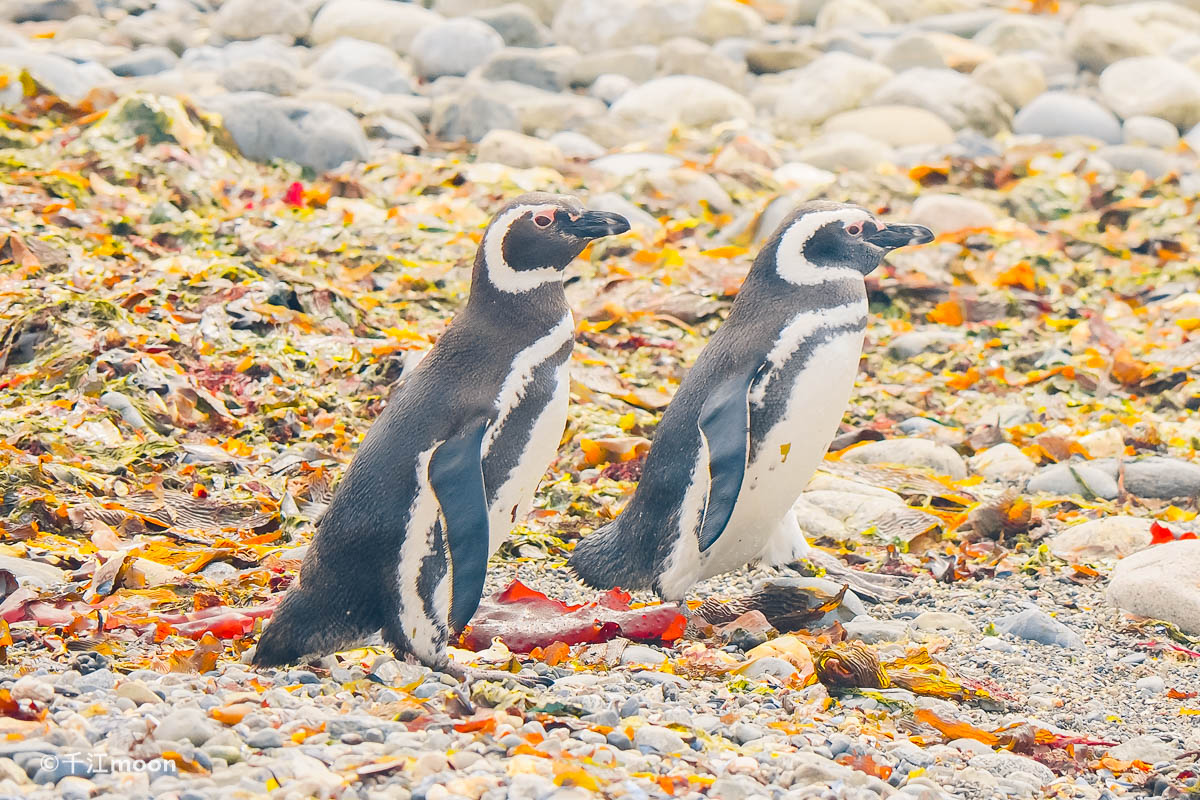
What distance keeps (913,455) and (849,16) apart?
15.1 metres

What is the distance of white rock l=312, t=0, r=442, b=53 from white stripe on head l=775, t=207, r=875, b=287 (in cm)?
1302

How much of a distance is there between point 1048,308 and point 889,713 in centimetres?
538

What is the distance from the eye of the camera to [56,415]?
4.96m

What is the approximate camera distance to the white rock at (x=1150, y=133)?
44.4ft

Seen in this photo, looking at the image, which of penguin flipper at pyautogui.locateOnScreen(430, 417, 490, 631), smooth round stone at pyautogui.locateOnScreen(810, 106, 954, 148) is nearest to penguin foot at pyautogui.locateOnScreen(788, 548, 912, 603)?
penguin flipper at pyautogui.locateOnScreen(430, 417, 490, 631)

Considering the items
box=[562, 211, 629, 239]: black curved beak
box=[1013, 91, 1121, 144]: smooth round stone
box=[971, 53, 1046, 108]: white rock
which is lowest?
box=[1013, 91, 1121, 144]: smooth round stone

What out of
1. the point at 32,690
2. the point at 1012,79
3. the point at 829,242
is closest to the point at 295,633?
the point at 32,690

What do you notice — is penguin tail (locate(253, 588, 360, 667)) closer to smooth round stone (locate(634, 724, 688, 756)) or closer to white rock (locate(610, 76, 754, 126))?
smooth round stone (locate(634, 724, 688, 756))

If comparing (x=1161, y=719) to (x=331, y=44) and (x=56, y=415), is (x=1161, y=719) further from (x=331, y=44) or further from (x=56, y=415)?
(x=331, y=44)

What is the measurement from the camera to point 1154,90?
14.6 m

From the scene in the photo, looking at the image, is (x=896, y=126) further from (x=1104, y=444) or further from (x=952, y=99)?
(x=1104, y=444)

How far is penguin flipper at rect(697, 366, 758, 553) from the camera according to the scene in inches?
157

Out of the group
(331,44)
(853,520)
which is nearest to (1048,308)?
(853,520)

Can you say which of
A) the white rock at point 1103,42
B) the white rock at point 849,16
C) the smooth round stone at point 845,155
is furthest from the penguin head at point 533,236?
the white rock at point 849,16
